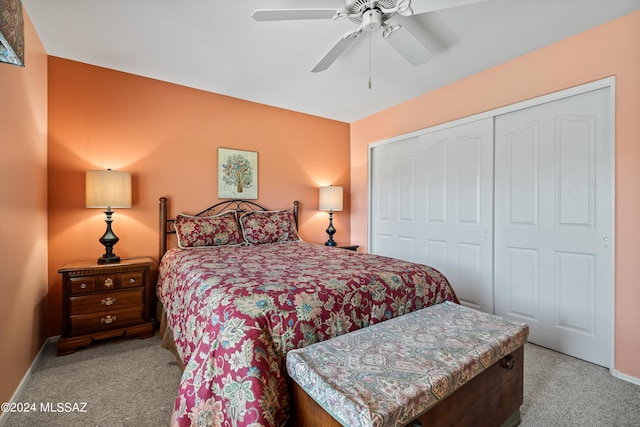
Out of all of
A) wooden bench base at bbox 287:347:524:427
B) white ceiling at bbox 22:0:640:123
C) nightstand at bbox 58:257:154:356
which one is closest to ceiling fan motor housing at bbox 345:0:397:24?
white ceiling at bbox 22:0:640:123

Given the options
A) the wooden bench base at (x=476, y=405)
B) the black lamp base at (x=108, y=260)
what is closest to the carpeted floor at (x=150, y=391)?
the wooden bench base at (x=476, y=405)

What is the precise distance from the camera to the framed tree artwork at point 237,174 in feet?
11.3

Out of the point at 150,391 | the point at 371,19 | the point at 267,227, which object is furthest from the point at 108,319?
the point at 371,19

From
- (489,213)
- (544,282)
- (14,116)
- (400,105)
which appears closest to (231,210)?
(14,116)

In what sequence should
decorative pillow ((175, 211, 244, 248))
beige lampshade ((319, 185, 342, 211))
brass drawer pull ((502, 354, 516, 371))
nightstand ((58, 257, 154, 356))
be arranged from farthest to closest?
beige lampshade ((319, 185, 342, 211)) < decorative pillow ((175, 211, 244, 248)) < nightstand ((58, 257, 154, 356)) < brass drawer pull ((502, 354, 516, 371))

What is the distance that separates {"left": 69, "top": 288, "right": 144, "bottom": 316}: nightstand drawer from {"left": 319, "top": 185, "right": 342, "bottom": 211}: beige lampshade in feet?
7.62

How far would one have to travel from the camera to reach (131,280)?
2535 millimetres

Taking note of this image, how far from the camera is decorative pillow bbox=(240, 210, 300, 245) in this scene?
320 centimetres

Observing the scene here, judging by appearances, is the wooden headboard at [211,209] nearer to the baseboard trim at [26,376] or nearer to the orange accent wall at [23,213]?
the orange accent wall at [23,213]

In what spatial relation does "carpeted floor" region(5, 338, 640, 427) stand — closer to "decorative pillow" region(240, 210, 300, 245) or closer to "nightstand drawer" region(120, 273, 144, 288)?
"nightstand drawer" region(120, 273, 144, 288)

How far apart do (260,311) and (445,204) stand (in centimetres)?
268

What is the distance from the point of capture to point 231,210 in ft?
11.4

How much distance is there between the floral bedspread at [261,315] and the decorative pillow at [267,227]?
105 centimetres

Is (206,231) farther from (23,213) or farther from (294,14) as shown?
(294,14)
